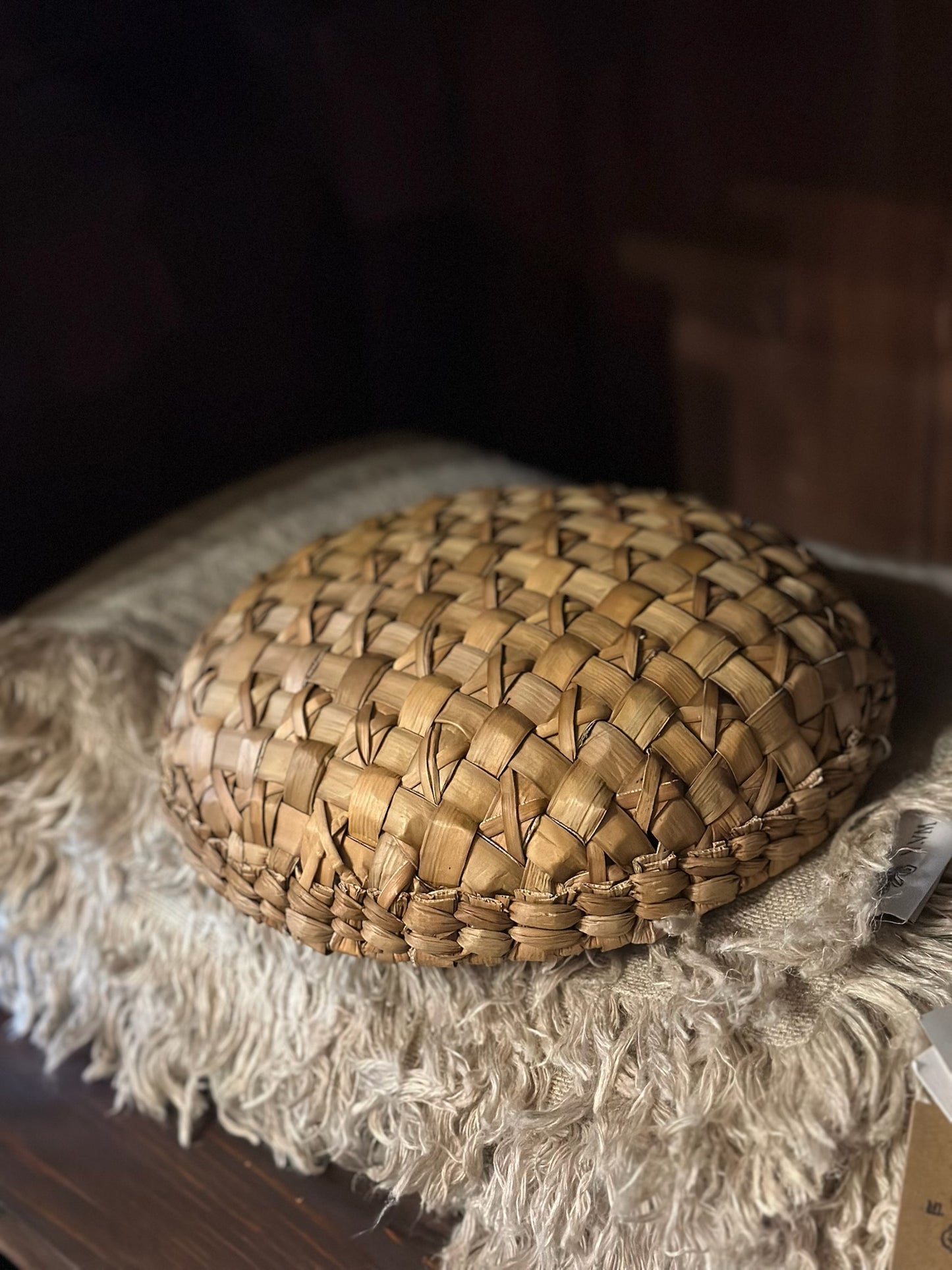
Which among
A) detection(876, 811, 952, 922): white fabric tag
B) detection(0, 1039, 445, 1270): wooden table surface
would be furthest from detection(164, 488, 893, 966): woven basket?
detection(0, 1039, 445, 1270): wooden table surface

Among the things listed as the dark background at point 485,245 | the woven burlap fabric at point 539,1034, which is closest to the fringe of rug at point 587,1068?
the woven burlap fabric at point 539,1034

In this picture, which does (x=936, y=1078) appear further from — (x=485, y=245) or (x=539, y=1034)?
(x=485, y=245)

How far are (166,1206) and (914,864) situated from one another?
41 cm

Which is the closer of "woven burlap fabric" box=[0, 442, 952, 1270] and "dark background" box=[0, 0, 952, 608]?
"woven burlap fabric" box=[0, 442, 952, 1270]

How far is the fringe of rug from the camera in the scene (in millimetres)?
441

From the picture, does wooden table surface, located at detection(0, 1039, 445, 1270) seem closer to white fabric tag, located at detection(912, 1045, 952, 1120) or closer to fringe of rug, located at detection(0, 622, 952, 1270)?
fringe of rug, located at detection(0, 622, 952, 1270)

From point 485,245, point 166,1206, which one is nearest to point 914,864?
point 166,1206

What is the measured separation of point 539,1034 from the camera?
1.62 ft

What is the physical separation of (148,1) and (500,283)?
1.20ft

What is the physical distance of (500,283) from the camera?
986mm

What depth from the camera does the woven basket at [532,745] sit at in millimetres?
445

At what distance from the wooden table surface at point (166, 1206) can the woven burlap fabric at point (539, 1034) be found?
0.06ft

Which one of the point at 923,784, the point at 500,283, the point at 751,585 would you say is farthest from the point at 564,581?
the point at 500,283

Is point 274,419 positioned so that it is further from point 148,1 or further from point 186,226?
point 148,1
